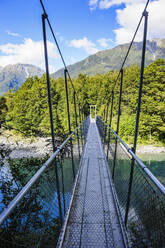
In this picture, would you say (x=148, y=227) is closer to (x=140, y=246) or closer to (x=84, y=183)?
(x=140, y=246)

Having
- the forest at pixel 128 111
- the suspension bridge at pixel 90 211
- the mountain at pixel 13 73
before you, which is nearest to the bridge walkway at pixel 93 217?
the suspension bridge at pixel 90 211

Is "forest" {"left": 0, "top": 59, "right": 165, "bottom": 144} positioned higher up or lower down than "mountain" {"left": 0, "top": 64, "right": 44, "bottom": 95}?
lower down

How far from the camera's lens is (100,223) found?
1.36 metres

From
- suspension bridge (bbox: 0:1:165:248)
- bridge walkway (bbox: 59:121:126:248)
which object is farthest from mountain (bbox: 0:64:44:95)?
suspension bridge (bbox: 0:1:165:248)

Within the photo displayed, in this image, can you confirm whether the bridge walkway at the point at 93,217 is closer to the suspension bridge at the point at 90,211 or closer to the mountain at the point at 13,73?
the suspension bridge at the point at 90,211

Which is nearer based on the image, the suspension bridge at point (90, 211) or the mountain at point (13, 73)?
the suspension bridge at point (90, 211)

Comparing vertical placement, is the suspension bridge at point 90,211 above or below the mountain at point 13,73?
below

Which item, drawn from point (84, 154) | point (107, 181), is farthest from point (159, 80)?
point (107, 181)

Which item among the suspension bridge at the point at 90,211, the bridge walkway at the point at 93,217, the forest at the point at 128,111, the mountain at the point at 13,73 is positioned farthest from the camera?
the mountain at the point at 13,73

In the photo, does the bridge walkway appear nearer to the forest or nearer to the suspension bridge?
the suspension bridge

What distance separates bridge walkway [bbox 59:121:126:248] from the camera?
1176 millimetres

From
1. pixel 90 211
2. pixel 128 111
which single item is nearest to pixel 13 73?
pixel 128 111

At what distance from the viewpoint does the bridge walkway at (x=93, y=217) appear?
1.18 metres

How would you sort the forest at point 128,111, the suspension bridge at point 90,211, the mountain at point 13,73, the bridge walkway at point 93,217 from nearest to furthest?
the suspension bridge at point 90,211 → the bridge walkway at point 93,217 → the forest at point 128,111 → the mountain at point 13,73
